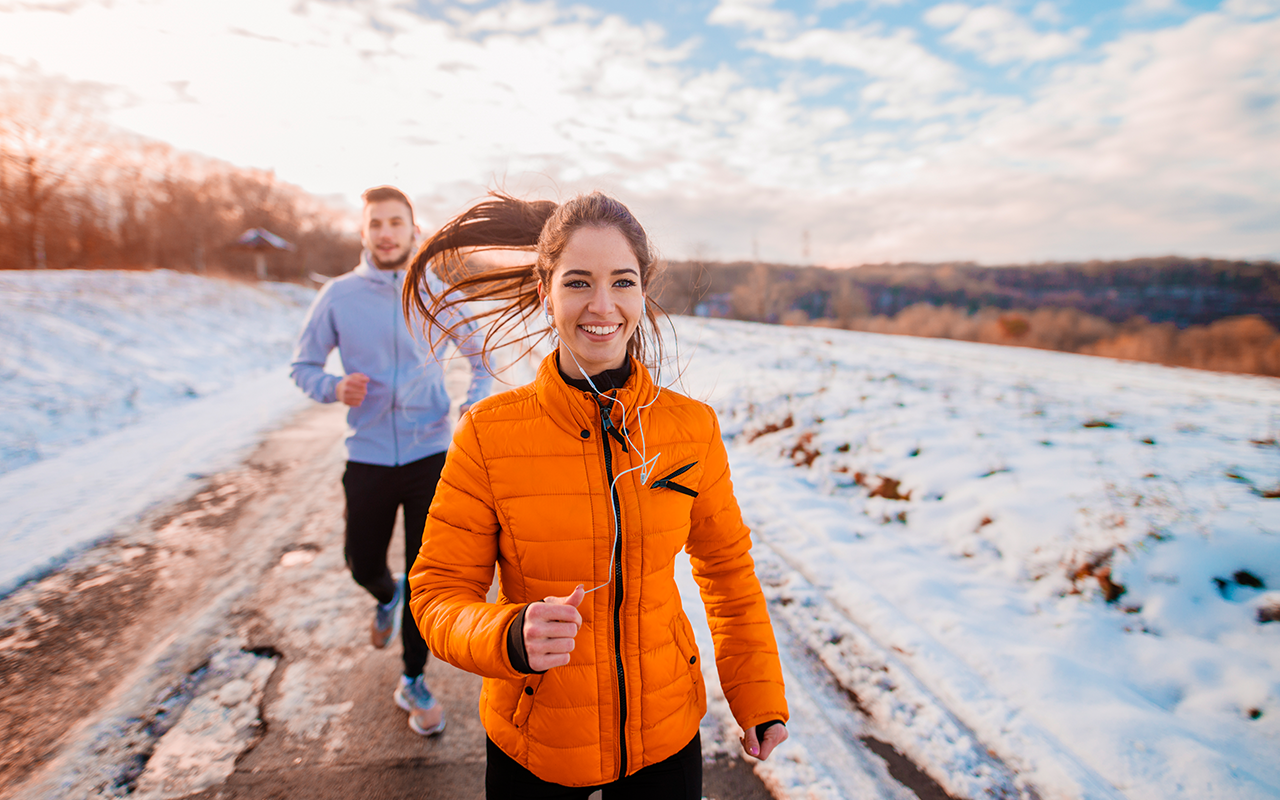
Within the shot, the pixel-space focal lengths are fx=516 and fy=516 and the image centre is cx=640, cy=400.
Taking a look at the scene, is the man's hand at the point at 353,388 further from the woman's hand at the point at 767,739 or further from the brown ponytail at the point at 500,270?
the woman's hand at the point at 767,739

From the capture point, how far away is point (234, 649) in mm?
2844

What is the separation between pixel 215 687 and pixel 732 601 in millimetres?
2769

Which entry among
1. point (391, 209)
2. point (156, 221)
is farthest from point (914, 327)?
point (156, 221)

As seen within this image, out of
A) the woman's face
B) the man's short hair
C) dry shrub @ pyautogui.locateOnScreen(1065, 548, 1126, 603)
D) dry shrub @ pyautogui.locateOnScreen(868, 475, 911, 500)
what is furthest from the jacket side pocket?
dry shrub @ pyautogui.locateOnScreen(868, 475, 911, 500)

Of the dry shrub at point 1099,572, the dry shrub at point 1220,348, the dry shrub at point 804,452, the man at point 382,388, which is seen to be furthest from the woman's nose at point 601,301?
the dry shrub at point 1220,348

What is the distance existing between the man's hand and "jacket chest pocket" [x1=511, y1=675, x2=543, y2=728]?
170 centimetres

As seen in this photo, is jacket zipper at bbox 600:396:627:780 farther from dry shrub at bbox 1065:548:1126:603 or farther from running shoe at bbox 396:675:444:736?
dry shrub at bbox 1065:548:1126:603

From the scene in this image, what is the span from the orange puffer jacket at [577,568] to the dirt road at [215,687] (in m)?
1.17

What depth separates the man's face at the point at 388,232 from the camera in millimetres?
2588

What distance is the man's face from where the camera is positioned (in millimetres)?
2588

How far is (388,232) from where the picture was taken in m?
2.60

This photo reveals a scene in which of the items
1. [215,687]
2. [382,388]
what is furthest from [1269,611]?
[215,687]

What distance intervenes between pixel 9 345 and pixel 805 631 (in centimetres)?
1343

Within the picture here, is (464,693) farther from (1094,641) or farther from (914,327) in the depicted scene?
(914,327)
